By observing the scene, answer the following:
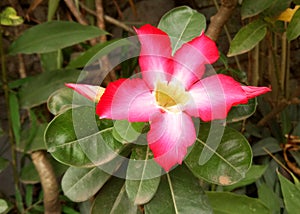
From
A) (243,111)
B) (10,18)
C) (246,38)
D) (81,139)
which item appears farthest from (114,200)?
(10,18)

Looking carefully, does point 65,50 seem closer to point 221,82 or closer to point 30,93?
point 30,93

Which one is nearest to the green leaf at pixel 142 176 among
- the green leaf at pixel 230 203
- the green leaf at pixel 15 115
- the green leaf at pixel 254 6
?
the green leaf at pixel 230 203

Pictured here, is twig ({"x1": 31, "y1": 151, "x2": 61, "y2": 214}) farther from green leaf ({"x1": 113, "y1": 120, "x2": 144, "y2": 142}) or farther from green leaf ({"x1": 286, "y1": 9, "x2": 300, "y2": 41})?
green leaf ({"x1": 286, "y1": 9, "x2": 300, "y2": 41})

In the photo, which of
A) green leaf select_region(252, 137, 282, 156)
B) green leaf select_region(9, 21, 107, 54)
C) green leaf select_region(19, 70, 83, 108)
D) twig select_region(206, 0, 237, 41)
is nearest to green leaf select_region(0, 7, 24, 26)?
green leaf select_region(9, 21, 107, 54)

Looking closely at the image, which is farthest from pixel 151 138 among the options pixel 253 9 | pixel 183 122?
pixel 253 9

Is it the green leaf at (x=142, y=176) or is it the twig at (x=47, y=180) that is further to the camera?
the twig at (x=47, y=180)

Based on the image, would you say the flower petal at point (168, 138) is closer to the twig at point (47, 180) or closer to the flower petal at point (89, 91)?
the flower petal at point (89, 91)
